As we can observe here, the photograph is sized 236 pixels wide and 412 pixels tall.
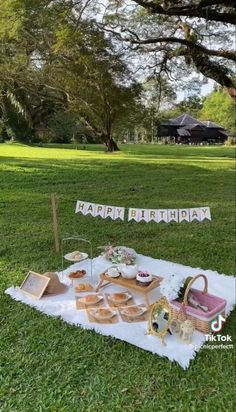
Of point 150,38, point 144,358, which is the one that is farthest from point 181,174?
point 144,358

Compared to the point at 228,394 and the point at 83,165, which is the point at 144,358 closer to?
the point at 228,394

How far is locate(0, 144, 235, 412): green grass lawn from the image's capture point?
215 centimetres

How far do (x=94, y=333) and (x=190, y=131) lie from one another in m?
43.8

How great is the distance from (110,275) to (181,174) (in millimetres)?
8341

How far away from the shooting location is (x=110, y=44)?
13289 mm

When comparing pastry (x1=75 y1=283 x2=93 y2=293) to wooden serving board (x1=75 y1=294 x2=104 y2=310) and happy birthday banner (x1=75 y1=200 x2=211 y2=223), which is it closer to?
wooden serving board (x1=75 y1=294 x2=104 y2=310)

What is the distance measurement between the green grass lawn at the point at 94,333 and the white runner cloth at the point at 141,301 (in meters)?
0.07

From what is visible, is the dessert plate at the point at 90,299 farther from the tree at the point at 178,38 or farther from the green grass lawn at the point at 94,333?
the tree at the point at 178,38

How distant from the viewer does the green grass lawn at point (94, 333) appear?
7.04ft

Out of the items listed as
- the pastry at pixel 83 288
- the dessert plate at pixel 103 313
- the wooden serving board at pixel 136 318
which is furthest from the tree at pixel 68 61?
the wooden serving board at pixel 136 318

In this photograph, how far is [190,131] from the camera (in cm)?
4431

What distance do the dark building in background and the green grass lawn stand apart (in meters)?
36.9

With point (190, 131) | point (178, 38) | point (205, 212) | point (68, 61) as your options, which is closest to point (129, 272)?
point (205, 212)

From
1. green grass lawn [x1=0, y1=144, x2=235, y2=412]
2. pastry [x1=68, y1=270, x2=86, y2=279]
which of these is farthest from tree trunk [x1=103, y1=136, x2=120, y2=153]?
pastry [x1=68, y1=270, x2=86, y2=279]
